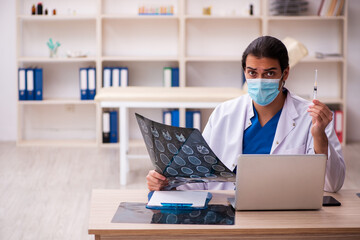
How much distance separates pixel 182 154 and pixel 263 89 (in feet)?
1.60

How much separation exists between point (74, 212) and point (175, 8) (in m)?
2.83

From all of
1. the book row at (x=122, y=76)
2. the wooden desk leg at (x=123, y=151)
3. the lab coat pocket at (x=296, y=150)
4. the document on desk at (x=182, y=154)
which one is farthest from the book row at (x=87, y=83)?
the document on desk at (x=182, y=154)

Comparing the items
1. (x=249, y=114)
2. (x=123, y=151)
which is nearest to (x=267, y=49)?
(x=249, y=114)

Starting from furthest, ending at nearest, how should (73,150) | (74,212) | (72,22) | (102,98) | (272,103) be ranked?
(72,22) → (73,150) → (102,98) → (74,212) → (272,103)

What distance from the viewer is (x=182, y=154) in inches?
69.7

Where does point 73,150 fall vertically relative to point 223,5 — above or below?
below

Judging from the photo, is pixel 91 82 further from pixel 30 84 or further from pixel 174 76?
pixel 174 76

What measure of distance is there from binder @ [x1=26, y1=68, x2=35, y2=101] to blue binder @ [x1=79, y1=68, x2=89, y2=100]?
0.47m

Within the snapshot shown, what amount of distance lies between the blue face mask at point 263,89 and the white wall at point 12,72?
397cm

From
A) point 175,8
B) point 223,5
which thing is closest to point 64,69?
point 175,8

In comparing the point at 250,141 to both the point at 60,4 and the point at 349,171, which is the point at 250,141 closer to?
the point at 349,171

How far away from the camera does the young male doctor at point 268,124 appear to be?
6.54ft

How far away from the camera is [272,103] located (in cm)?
220

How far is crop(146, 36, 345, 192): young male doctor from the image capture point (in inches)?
78.5
